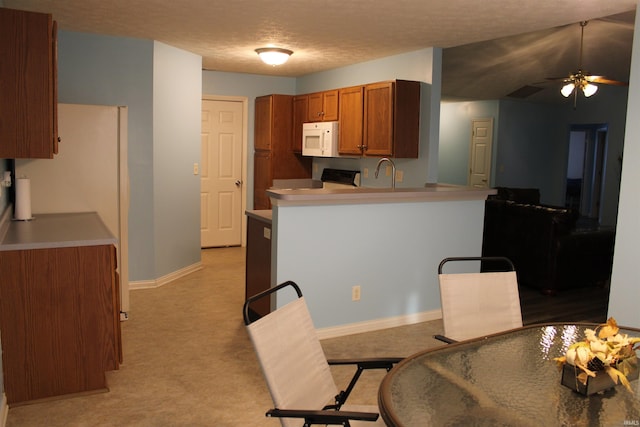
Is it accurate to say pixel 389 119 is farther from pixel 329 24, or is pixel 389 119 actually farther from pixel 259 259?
pixel 259 259

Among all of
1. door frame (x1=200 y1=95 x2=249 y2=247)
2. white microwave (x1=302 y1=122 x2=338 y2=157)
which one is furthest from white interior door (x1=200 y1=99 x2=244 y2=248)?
white microwave (x1=302 y1=122 x2=338 y2=157)

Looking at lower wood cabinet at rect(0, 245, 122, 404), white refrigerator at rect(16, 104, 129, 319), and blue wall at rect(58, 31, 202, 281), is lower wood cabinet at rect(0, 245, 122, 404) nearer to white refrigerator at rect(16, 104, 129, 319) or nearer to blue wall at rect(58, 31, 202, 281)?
white refrigerator at rect(16, 104, 129, 319)

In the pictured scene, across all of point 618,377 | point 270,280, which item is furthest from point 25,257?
point 618,377

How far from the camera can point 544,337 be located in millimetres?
2098

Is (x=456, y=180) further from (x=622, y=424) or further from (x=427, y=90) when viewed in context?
(x=622, y=424)

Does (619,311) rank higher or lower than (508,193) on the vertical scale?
lower

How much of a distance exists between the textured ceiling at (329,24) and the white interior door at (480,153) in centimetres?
341

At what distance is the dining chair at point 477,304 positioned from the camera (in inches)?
95.2

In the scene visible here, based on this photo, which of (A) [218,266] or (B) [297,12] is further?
(A) [218,266]

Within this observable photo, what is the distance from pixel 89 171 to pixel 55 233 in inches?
44.7

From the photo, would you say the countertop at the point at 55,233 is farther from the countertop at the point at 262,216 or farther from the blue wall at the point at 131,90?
the blue wall at the point at 131,90

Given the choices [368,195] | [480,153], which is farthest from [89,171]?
[480,153]

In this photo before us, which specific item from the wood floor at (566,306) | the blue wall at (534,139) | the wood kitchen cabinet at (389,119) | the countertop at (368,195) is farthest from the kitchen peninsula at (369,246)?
the blue wall at (534,139)

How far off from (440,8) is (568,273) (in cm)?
296
